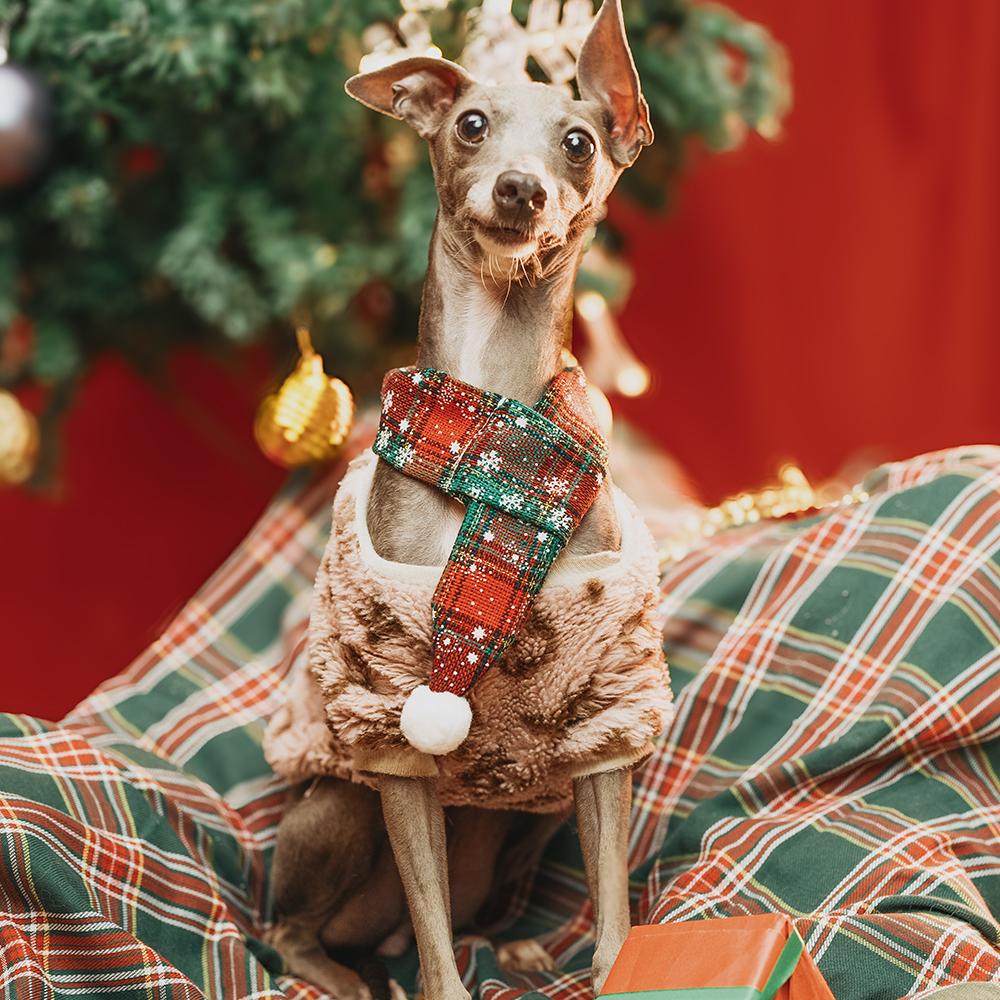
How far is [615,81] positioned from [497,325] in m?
0.22

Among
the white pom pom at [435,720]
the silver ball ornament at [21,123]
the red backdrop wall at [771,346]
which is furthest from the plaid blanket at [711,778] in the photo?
the red backdrop wall at [771,346]

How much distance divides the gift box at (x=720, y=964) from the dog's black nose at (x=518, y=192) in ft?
1.72

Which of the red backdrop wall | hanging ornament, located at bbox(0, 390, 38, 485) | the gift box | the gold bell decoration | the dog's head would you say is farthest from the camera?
the red backdrop wall

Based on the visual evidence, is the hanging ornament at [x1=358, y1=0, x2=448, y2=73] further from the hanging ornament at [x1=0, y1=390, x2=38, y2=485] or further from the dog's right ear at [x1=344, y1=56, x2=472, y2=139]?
the hanging ornament at [x1=0, y1=390, x2=38, y2=485]

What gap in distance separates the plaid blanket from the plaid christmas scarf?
31 cm

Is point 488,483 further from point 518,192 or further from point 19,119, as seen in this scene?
point 19,119

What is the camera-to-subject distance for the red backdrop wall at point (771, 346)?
7.83 ft

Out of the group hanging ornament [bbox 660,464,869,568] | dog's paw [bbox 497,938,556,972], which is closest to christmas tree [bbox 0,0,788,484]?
hanging ornament [bbox 660,464,869,568]

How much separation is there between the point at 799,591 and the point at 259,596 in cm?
64

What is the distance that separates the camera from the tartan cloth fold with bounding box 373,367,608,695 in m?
0.97

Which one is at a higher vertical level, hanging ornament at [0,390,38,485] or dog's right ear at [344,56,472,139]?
dog's right ear at [344,56,472,139]

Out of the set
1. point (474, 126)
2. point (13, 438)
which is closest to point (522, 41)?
point (474, 126)

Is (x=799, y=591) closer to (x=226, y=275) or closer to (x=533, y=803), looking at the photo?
(x=533, y=803)

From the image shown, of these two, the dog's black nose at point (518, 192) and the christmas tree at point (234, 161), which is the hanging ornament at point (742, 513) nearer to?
the christmas tree at point (234, 161)
